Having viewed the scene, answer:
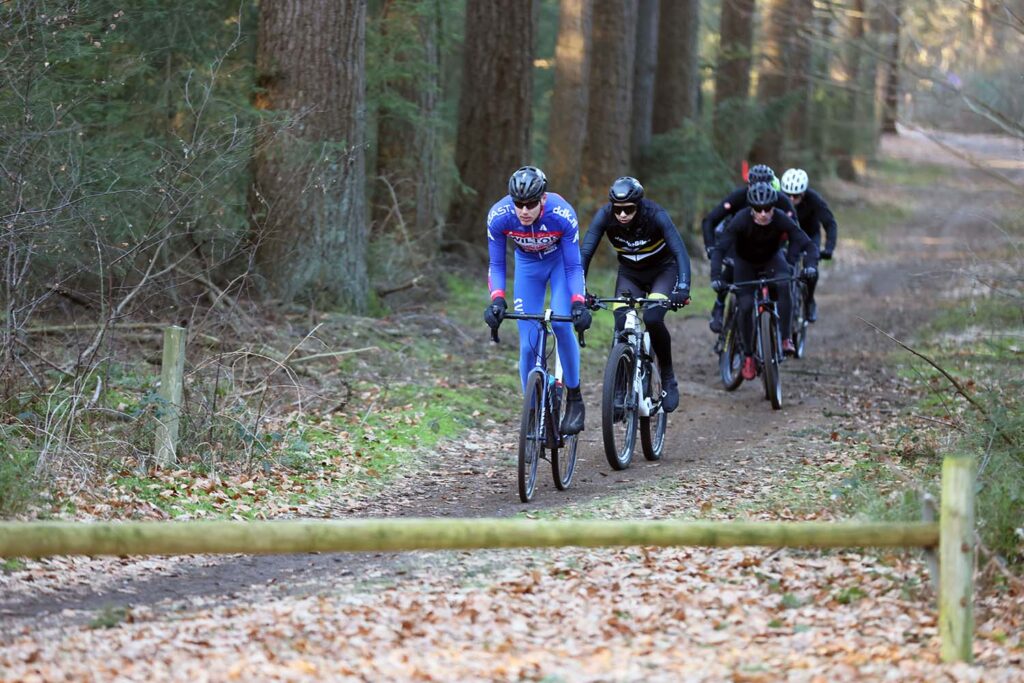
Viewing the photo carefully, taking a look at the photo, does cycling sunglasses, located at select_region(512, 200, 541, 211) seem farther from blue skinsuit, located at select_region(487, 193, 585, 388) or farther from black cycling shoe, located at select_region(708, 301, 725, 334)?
black cycling shoe, located at select_region(708, 301, 725, 334)

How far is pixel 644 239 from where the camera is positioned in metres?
10.6

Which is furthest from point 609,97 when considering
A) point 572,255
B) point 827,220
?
point 572,255

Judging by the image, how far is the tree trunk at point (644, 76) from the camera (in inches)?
1011

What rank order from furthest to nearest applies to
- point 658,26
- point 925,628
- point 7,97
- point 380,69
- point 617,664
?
point 658,26
point 380,69
point 7,97
point 925,628
point 617,664

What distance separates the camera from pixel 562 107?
21.5 meters

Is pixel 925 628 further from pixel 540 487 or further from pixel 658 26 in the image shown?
pixel 658 26

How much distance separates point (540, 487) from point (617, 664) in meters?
3.93

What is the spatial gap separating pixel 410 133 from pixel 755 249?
639 centimetres

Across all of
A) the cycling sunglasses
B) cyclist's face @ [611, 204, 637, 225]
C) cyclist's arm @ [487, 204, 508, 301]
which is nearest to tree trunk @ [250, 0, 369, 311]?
cyclist's face @ [611, 204, 637, 225]

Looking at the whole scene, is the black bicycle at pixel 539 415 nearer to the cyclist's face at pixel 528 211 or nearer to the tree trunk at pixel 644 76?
the cyclist's face at pixel 528 211

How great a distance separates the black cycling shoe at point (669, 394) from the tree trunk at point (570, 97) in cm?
1066

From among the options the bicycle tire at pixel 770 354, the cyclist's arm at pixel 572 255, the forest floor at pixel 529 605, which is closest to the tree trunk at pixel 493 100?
the bicycle tire at pixel 770 354

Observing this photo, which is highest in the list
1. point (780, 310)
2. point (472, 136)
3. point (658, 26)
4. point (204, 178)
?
point (658, 26)

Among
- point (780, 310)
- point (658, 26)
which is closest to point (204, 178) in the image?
point (780, 310)
